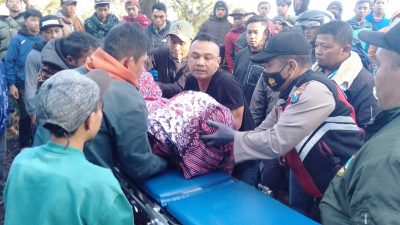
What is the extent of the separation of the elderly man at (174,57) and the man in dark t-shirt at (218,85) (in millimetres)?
773

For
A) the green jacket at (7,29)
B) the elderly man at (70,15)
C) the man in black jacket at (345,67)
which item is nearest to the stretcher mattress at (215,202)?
the man in black jacket at (345,67)

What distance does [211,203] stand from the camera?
1965mm

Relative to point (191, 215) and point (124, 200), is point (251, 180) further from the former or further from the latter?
point (124, 200)

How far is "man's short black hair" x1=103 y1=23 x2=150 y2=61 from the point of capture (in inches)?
84.9

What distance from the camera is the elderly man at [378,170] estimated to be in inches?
46.0

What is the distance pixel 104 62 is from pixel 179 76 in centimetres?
182

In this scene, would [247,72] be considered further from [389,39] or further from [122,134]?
[389,39]

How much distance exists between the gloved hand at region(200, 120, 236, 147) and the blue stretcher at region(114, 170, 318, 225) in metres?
0.22

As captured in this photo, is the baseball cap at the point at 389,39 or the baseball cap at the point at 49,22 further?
the baseball cap at the point at 49,22

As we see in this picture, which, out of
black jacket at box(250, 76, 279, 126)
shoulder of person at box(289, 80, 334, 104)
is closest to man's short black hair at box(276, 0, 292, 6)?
black jacket at box(250, 76, 279, 126)

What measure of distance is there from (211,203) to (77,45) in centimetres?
161

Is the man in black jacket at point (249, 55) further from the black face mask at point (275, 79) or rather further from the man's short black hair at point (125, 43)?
the man's short black hair at point (125, 43)

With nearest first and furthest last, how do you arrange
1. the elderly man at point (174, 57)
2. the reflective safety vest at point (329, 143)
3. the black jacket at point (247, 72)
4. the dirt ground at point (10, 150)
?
1. the reflective safety vest at point (329, 143)
2. the elderly man at point (174, 57)
3. the black jacket at point (247, 72)
4. the dirt ground at point (10, 150)

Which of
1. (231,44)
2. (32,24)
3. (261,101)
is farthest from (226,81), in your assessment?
(32,24)
